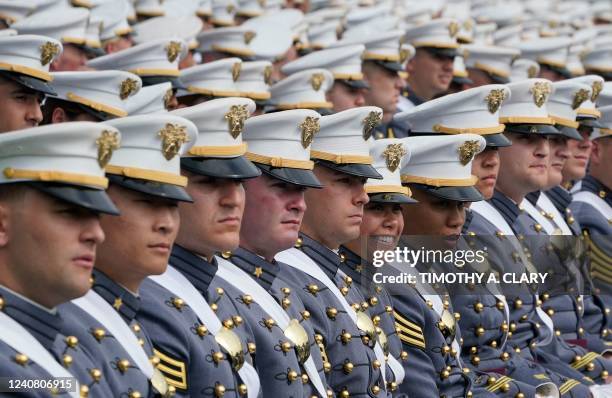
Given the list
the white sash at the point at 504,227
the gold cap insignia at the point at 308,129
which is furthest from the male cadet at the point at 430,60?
the gold cap insignia at the point at 308,129

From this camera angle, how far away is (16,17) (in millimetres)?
11703

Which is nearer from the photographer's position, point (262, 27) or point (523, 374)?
point (523, 374)

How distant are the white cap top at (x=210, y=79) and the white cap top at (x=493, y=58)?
479 cm

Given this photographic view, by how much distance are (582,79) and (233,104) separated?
518 centimetres

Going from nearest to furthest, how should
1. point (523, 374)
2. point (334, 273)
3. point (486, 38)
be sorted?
point (334, 273)
point (523, 374)
point (486, 38)

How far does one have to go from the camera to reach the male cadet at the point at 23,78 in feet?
28.3

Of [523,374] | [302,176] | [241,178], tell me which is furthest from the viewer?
[523,374]

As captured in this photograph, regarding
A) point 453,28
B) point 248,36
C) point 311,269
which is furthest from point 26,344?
point 453,28

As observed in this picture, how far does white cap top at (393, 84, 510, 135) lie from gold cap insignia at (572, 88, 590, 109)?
4.49ft

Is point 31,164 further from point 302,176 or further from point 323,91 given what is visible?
point 323,91

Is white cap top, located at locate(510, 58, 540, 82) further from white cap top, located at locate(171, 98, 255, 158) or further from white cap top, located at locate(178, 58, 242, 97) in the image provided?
white cap top, located at locate(171, 98, 255, 158)

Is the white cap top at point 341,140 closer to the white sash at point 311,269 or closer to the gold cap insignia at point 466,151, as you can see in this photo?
the white sash at point 311,269

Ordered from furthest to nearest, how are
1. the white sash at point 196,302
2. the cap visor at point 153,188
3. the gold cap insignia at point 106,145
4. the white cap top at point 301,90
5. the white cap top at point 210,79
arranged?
1. the white cap top at point 301,90
2. the white cap top at point 210,79
3. the white sash at point 196,302
4. the cap visor at point 153,188
5. the gold cap insignia at point 106,145

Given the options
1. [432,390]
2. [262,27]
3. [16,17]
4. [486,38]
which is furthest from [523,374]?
[486,38]
